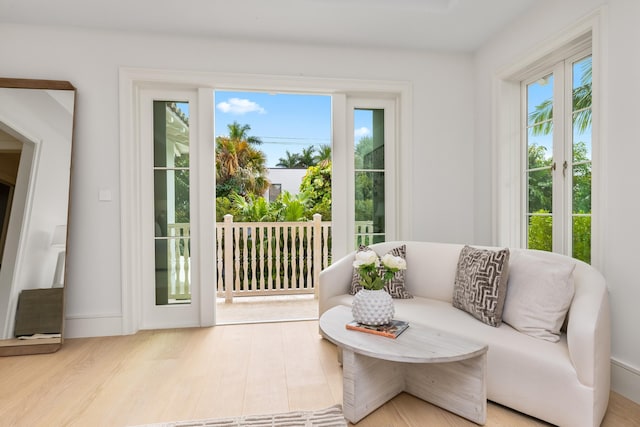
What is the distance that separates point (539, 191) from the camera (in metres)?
2.67

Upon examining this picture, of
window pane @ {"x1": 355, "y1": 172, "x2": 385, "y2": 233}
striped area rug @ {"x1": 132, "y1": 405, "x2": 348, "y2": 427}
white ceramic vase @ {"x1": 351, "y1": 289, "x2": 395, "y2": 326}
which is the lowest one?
striped area rug @ {"x1": 132, "y1": 405, "x2": 348, "y2": 427}

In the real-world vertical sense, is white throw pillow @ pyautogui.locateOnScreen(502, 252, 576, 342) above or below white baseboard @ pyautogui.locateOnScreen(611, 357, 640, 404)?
above

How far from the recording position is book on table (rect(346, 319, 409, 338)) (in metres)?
1.65

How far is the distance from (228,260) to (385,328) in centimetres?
277

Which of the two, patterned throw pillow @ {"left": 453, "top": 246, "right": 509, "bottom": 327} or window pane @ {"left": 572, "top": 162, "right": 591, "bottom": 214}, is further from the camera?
window pane @ {"left": 572, "top": 162, "right": 591, "bottom": 214}

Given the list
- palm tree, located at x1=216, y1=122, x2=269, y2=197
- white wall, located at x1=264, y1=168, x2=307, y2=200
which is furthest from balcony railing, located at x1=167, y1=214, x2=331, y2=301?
white wall, located at x1=264, y1=168, x2=307, y2=200

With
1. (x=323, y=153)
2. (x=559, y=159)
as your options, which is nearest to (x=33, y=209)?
(x=559, y=159)

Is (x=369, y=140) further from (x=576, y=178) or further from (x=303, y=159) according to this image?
(x=303, y=159)

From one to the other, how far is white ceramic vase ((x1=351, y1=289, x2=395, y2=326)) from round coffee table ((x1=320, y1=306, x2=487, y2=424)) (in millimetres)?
87

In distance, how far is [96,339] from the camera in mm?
2729

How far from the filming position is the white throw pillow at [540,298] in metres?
1.74

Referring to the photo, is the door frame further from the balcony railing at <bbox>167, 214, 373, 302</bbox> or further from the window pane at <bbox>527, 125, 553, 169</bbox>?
the balcony railing at <bbox>167, 214, 373, 302</bbox>

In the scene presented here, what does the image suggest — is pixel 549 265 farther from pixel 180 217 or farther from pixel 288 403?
pixel 180 217

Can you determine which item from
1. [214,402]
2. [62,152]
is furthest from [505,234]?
[62,152]
